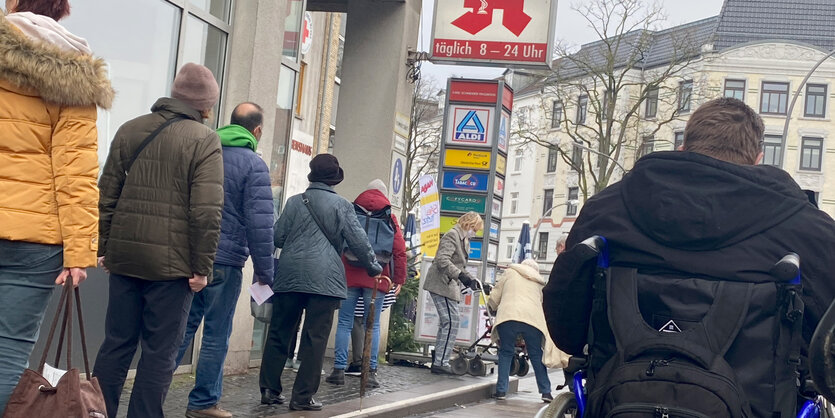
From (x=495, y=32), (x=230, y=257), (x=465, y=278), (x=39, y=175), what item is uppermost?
(x=495, y=32)

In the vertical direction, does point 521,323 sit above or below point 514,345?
above

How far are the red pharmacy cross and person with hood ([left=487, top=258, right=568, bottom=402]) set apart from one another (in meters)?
3.58

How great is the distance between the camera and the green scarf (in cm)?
759

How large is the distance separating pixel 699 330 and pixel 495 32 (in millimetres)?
12109

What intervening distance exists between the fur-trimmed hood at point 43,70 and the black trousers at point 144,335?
1534mm

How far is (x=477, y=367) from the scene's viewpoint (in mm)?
14555

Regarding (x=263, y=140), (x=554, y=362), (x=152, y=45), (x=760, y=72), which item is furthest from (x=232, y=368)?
(x=760, y=72)

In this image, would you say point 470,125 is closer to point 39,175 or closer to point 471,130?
point 471,130

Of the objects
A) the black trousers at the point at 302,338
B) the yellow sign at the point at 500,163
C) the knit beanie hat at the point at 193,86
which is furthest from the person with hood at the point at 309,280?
the yellow sign at the point at 500,163

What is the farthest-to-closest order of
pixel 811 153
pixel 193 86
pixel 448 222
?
pixel 811 153, pixel 448 222, pixel 193 86

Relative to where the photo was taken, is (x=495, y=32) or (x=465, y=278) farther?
(x=495, y=32)

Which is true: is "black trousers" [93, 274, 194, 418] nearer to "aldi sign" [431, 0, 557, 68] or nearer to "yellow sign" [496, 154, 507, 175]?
"aldi sign" [431, 0, 557, 68]

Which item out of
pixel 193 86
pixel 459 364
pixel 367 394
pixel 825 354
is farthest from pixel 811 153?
pixel 825 354

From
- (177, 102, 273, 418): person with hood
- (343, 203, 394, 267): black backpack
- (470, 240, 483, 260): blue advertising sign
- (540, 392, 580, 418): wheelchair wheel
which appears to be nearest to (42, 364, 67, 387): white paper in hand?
(540, 392, 580, 418): wheelchair wheel
